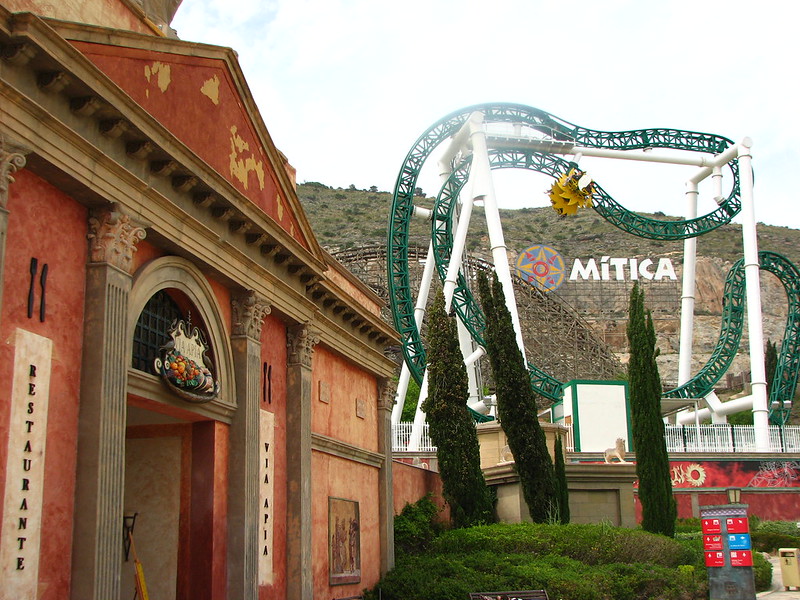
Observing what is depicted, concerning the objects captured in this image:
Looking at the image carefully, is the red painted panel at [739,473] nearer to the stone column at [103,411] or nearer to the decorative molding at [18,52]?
the stone column at [103,411]

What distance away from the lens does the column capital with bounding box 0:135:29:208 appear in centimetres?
977

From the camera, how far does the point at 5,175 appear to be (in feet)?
32.3

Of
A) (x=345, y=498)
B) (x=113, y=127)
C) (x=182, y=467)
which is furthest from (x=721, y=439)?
(x=113, y=127)

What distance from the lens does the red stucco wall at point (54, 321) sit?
10.2m

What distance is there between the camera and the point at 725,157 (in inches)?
1698

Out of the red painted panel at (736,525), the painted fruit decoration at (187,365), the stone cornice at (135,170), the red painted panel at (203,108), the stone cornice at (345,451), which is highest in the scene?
the red painted panel at (203,108)

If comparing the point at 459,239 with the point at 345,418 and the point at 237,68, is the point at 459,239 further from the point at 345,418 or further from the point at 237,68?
the point at 237,68

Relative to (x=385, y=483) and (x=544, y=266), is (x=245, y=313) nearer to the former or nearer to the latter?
(x=385, y=483)

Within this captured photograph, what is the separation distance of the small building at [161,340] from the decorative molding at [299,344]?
0.04m

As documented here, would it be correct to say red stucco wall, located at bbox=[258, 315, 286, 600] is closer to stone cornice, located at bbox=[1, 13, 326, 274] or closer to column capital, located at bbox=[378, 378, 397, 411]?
stone cornice, located at bbox=[1, 13, 326, 274]

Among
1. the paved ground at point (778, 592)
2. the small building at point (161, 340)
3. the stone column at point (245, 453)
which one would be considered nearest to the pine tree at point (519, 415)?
the small building at point (161, 340)

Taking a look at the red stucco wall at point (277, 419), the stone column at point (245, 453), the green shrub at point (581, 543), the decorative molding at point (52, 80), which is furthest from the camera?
the green shrub at point (581, 543)

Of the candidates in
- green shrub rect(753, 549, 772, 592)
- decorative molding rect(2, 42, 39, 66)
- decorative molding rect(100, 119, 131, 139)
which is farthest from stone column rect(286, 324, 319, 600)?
green shrub rect(753, 549, 772, 592)

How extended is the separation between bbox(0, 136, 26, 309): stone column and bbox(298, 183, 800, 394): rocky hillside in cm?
6451
